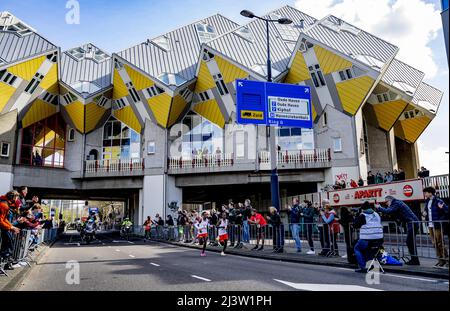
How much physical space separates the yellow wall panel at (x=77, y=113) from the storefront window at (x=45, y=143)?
1512 millimetres

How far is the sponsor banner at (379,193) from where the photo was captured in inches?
717

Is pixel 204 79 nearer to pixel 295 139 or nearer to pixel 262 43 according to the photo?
pixel 262 43

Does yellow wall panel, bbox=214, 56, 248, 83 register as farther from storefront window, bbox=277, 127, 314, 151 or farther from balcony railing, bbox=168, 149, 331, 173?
balcony railing, bbox=168, 149, 331, 173

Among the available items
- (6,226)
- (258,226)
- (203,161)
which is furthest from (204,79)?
(6,226)

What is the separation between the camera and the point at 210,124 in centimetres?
3453

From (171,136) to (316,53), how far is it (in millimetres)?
15422

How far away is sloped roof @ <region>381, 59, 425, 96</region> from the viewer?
33869 mm

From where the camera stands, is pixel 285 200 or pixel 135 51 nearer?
pixel 285 200

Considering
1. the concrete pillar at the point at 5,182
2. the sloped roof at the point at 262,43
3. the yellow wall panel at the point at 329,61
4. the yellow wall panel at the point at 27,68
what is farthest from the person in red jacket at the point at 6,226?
the yellow wall panel at the point at 329,61

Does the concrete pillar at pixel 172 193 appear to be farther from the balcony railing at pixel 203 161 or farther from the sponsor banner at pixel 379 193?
the sponsor banner at pixel 379 193

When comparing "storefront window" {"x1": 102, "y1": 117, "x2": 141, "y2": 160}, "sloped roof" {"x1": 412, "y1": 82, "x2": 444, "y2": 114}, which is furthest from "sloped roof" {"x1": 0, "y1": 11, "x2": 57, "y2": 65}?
"sloped roof" {"x1": 412, "y1": 82, "x2": 444, "y2": 114}

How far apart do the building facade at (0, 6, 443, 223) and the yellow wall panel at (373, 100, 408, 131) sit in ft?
0.31

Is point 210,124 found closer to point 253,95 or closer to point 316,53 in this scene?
point 316,53
